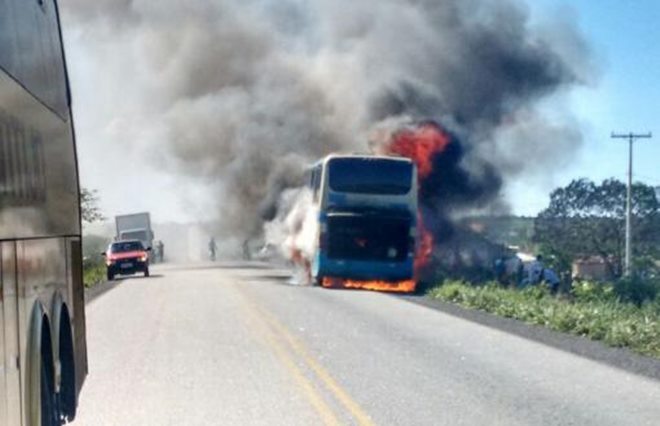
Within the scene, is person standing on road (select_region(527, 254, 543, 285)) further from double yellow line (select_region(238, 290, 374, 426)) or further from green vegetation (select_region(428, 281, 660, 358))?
double yellow line (select_region(238, 290, 374, 426))

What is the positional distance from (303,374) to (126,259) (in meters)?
37.4

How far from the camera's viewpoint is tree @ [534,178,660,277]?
8700 cm

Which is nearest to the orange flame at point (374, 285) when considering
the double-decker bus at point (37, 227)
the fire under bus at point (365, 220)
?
the fire under bus at point (365, 220)

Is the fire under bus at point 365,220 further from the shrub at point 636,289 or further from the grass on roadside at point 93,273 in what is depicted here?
the grass on roadside at point 93,273

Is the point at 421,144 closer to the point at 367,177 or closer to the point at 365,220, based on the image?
the point at 367,177

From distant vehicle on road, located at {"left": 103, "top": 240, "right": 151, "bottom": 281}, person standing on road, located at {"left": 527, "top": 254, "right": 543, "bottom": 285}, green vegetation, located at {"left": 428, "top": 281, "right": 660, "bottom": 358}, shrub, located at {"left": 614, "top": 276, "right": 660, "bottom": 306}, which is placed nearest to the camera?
green vegetation, located at {"left": 428, "top": 281, "right": 660, "bottom": 358}

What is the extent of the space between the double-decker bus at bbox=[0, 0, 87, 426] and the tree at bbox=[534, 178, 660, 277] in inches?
2863

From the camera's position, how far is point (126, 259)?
169 ft

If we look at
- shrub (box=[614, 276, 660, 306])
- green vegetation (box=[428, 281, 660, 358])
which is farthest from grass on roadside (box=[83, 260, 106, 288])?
shrub (box=[614, 276, 660, 306])

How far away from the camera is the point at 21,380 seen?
6574mm

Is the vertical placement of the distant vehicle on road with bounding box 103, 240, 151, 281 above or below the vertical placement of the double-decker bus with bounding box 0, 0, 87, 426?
below

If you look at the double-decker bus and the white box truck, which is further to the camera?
the white box truck

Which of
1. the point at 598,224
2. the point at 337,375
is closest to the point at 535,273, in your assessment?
the point at 337,375

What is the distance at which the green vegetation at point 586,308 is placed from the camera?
67.6 feet
